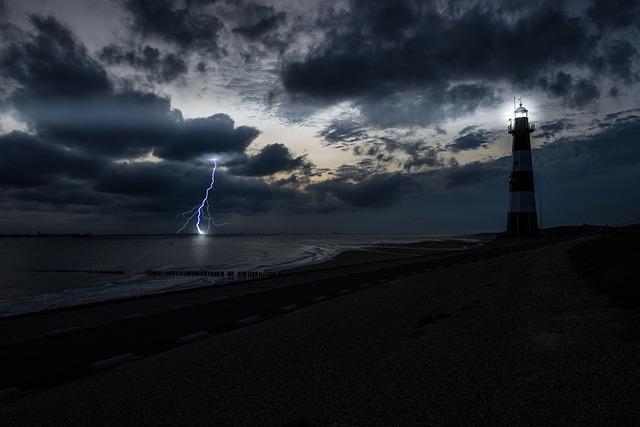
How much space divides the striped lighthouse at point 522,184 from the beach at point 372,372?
47228 mm

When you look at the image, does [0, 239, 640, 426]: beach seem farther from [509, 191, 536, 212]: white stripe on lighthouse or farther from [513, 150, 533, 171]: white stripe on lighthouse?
[513, 150, 533, 171]: white stripe on lighthouse

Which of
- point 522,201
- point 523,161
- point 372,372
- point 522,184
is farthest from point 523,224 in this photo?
point 372,372

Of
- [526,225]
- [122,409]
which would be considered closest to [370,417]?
[122,409]

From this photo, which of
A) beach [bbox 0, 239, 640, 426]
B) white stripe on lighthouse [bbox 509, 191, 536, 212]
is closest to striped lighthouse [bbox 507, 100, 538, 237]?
white stripe on lighthouse [bbox 509, 191, 536, 212]

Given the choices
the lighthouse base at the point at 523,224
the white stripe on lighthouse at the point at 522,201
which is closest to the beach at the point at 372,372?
the white stripe on lighthouse at the point at 522,201

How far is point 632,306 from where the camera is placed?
7941 millimetres

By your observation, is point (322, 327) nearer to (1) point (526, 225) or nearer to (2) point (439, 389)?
(2) point (439, 389)

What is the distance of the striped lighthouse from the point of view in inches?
2084

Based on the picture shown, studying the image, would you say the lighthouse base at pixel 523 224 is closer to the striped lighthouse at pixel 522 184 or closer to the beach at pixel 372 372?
the striped lighthouse at pixel 522 184

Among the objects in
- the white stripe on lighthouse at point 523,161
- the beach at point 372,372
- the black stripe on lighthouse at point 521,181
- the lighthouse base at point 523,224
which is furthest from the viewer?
the lighthouse base at point 523,224

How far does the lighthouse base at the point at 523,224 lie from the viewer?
175ft

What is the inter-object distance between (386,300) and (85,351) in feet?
23.8

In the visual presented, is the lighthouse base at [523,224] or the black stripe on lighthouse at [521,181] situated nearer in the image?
the black stripe on lighthouse at [521,181]

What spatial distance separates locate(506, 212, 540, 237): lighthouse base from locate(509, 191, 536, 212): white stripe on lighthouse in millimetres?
565
